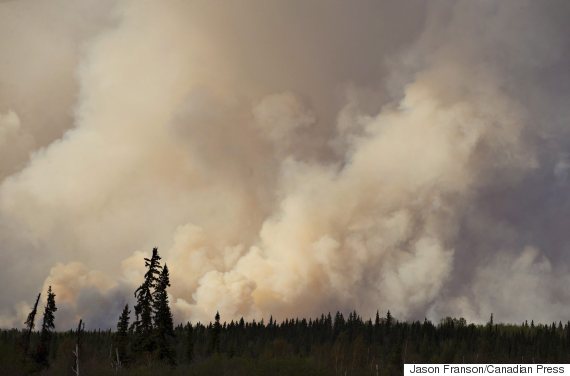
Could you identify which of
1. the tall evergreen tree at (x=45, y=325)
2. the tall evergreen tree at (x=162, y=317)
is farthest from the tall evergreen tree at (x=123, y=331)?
the tall evergreen tree at (x=162, y=317)

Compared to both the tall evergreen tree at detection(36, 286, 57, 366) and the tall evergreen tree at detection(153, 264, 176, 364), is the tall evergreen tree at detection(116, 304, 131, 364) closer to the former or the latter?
the tall evergreen tree at detection(36, 286, 57, 366)

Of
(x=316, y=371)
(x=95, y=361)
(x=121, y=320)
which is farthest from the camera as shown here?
(x=121, y=320)

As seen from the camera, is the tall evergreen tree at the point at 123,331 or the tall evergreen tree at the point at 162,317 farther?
the tall evergreen tree at the point at 123,331

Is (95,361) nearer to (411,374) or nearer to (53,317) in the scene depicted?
(53,317)

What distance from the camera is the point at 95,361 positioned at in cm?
7825

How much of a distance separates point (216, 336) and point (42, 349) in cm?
5559

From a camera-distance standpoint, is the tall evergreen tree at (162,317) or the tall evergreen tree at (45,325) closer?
the tall evergreen tree at (162,317)

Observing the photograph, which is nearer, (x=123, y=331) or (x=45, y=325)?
(x=45, y=325)

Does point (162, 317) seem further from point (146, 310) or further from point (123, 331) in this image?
point (123, 331)

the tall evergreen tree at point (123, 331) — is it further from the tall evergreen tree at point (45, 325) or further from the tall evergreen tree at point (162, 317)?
the tall evergreen tree at point (162, 317)

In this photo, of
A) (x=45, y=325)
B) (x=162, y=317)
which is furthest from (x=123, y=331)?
(x=162, y=317)

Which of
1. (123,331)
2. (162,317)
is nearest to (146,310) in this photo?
(162,317)

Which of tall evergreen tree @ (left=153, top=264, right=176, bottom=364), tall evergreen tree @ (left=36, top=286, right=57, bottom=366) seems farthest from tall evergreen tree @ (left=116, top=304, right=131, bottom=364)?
tall evergreen tree @ (left=153, top=264, right=176, bottom=364)

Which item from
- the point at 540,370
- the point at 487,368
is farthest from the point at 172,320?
the point at 540,370
